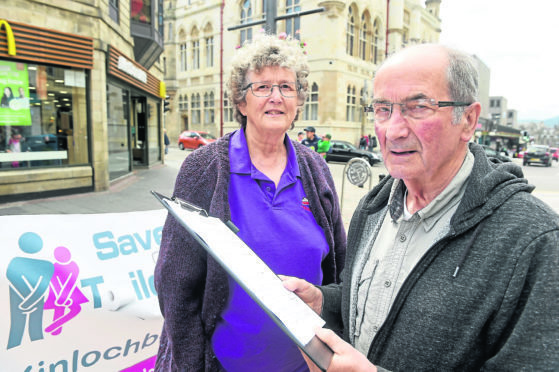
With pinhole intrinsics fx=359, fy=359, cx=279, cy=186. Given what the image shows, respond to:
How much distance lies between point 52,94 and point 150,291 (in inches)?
315

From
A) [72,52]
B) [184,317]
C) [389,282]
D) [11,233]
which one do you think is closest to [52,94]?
[72,52]

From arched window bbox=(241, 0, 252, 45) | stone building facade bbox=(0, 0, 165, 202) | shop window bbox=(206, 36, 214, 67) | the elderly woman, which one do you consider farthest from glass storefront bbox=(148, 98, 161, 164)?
shop window bbox=(206, 36, 214, 67)

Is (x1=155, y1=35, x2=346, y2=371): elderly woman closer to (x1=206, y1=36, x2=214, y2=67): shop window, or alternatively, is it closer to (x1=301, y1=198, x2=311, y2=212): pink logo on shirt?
(x1=301, y1=198, x2=311, y2=212): pink logo on shirt

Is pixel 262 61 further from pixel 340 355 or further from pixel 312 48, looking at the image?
pixel 312 48

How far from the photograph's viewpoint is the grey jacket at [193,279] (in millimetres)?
1504

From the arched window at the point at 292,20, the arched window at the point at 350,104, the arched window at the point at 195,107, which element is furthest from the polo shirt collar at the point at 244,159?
the arched window at the point at 195,107

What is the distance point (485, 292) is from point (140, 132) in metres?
15.6

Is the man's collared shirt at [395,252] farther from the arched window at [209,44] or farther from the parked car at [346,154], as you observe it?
the arched window at [209,44]

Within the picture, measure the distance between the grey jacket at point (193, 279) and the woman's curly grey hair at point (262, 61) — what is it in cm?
40

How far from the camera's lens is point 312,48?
88.6ft

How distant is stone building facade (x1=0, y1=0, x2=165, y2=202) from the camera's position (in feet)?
24.8

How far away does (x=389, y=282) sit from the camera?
116 cm

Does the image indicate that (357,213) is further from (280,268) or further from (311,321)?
(311,321)

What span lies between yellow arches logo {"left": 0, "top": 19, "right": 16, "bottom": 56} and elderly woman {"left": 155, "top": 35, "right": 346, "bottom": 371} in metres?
7.72
